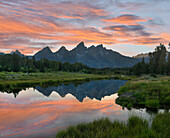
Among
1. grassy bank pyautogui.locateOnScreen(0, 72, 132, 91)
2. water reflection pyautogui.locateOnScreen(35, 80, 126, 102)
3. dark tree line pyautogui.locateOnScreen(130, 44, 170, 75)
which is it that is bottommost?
water reflection pyautogui.locateOnScreen(35, 80, 126, 102)

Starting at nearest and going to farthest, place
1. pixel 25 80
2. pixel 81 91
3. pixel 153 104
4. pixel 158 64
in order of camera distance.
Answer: pixel 153 104 → pixel 81 91 → pixel 25 80 → pixel 158 64

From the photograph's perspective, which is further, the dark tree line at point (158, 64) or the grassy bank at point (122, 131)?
the dark tree line at point (158, 64)

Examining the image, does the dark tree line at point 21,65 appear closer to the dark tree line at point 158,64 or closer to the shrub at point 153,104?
the dark tree line at point 158,64

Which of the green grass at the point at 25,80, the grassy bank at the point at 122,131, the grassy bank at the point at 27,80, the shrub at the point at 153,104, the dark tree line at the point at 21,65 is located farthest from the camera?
the dark tree line at the point at 21,65

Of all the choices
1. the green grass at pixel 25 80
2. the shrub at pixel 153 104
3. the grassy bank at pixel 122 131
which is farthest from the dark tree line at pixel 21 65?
the grassy bank at pixel 122 131

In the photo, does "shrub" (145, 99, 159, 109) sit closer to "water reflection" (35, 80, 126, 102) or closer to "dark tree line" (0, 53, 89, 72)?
"water reflection" (35, 80, 126, 102)

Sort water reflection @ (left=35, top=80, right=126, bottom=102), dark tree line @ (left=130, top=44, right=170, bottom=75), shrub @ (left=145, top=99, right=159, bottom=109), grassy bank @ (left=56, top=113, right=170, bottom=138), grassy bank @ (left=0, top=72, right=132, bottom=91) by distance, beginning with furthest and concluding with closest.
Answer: dark tree line @ (left=130, top=44, right=170, bottom=75) < grassy bank @ (left=0, top=72, right=132, bottom=91) < water reflection @ (left=35, top=80, right=126, bottom=102) < shrub @ (left=145, top=99, right=159, bottom=109) < grassy bank @ (left=56, top=113, right=170, bottom=138)

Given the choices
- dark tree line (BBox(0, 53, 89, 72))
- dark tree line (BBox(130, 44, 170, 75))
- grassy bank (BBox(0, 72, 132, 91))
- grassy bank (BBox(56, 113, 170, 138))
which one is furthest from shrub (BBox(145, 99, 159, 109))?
dark tree line (BBox(0, 53, 89, 72))

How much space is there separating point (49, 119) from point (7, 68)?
108m

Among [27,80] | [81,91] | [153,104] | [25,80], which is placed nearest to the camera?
[153,104]

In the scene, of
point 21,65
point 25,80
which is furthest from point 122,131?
point 21,65

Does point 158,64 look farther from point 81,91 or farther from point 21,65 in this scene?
point 21,65

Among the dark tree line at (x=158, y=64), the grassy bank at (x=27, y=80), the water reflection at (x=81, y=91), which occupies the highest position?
the dark tree line at (x=158, y=64)

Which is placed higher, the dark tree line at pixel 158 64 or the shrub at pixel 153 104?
the dark tree line at pixel 158 64
